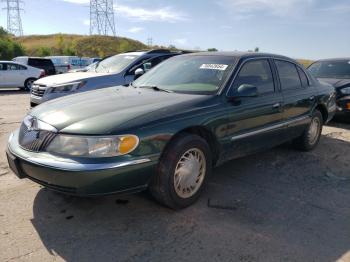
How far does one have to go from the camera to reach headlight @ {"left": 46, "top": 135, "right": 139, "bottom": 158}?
122 inches

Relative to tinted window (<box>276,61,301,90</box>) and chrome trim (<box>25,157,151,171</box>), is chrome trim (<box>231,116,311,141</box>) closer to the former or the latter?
tinted window (<box>276,61,301,90</box>)

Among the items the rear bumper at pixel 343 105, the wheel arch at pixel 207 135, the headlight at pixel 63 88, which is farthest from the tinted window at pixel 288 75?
the headlight at pixel 63 88

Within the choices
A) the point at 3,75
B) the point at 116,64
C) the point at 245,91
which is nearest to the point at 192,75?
A: the point at 245,91

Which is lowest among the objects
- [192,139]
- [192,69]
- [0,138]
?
[0,138]

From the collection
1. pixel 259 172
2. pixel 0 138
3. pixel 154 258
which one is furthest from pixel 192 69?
pixel 0 138

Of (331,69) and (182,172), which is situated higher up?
(331,69)

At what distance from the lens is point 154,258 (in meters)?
2.87

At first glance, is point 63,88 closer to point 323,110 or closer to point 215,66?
point 215,66

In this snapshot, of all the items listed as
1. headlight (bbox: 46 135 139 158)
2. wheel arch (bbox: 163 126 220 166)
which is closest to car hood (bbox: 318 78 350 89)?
wheel arch (bbox: 163 126 220 166)

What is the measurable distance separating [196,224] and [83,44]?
72008 millimetres

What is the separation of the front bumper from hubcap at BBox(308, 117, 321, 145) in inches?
140

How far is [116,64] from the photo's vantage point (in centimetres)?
908

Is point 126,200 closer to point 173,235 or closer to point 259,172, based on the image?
point 173,235

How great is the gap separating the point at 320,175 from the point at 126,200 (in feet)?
8.79
